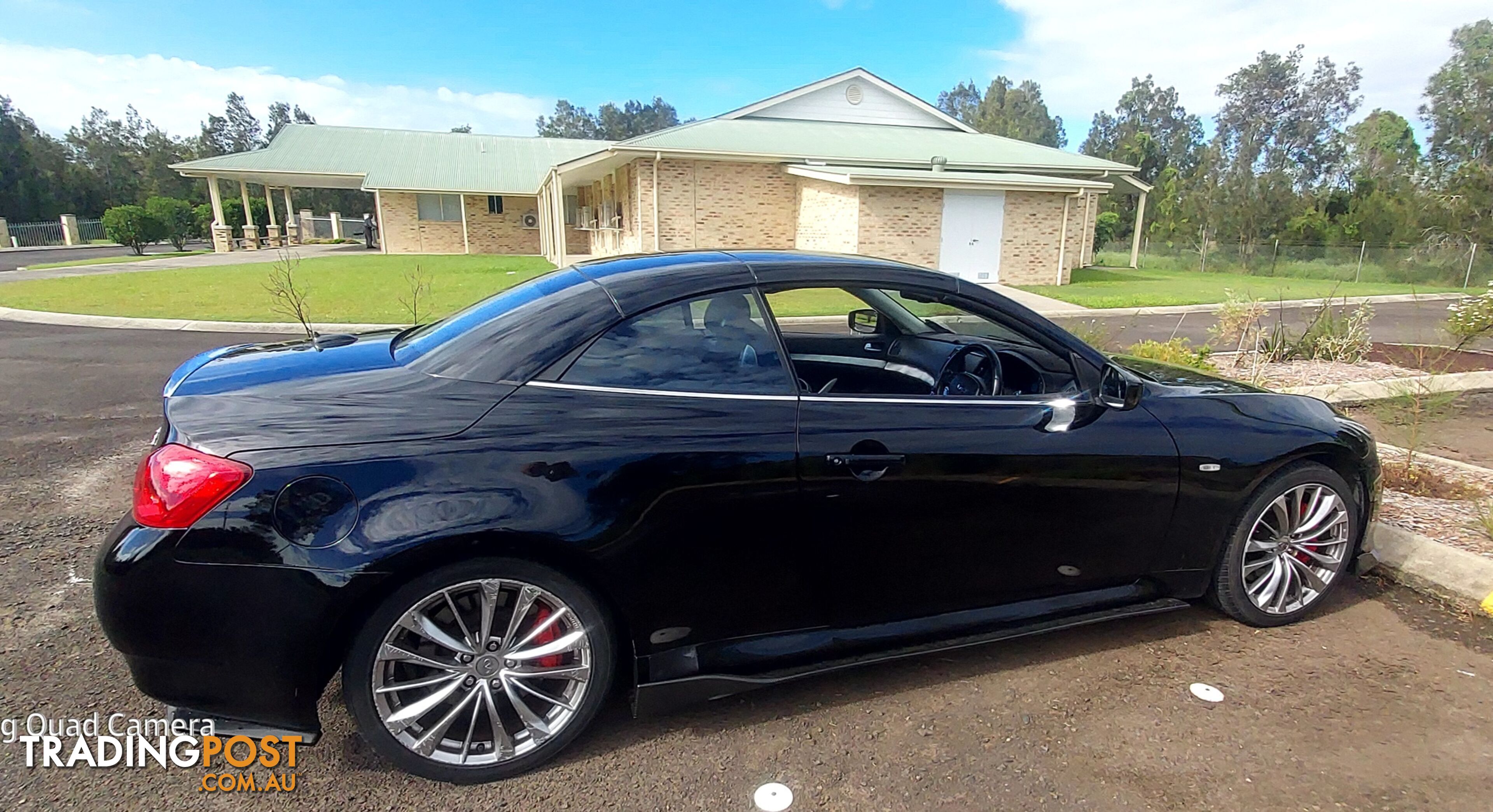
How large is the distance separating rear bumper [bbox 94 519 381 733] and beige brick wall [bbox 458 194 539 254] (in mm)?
32828

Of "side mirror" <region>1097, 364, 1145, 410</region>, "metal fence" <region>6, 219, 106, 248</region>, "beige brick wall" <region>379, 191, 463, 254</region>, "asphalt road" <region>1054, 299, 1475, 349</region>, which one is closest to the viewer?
"side mirror" <region>1097, 364, 1145, 410</region>

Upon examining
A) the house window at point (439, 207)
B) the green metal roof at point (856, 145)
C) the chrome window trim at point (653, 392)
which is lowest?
the chrome window trim at point (653, 392)

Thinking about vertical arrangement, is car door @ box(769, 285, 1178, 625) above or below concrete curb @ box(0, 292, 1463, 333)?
above

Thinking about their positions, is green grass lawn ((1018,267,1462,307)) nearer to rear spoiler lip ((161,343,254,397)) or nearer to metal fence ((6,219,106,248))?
rear spoiler lip ((161,343,254,397))

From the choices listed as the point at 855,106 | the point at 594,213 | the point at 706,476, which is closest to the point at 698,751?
the point at 706,476

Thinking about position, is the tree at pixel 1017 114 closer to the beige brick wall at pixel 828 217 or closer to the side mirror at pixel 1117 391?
the beige brick wall at pixel 828 217

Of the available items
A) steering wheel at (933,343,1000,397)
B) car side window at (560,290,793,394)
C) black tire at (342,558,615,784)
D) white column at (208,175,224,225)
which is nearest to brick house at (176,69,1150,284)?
white column at (208,175,224,225)

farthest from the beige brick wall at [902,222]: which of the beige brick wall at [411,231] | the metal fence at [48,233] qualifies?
the metal fence at [48,233]

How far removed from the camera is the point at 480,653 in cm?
224

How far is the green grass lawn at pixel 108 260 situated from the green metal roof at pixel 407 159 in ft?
11.6

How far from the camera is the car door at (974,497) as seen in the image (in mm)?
2480

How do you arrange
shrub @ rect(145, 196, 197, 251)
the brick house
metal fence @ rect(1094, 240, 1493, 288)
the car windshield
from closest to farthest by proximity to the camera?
the car windshield, the brick house, metal fence @ rect(1094, 240, 1493, 288), shrub @ rect(145, 196, 197, 251)

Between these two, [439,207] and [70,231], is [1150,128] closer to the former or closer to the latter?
[439,207]

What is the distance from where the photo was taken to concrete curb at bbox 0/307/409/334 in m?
11.1
